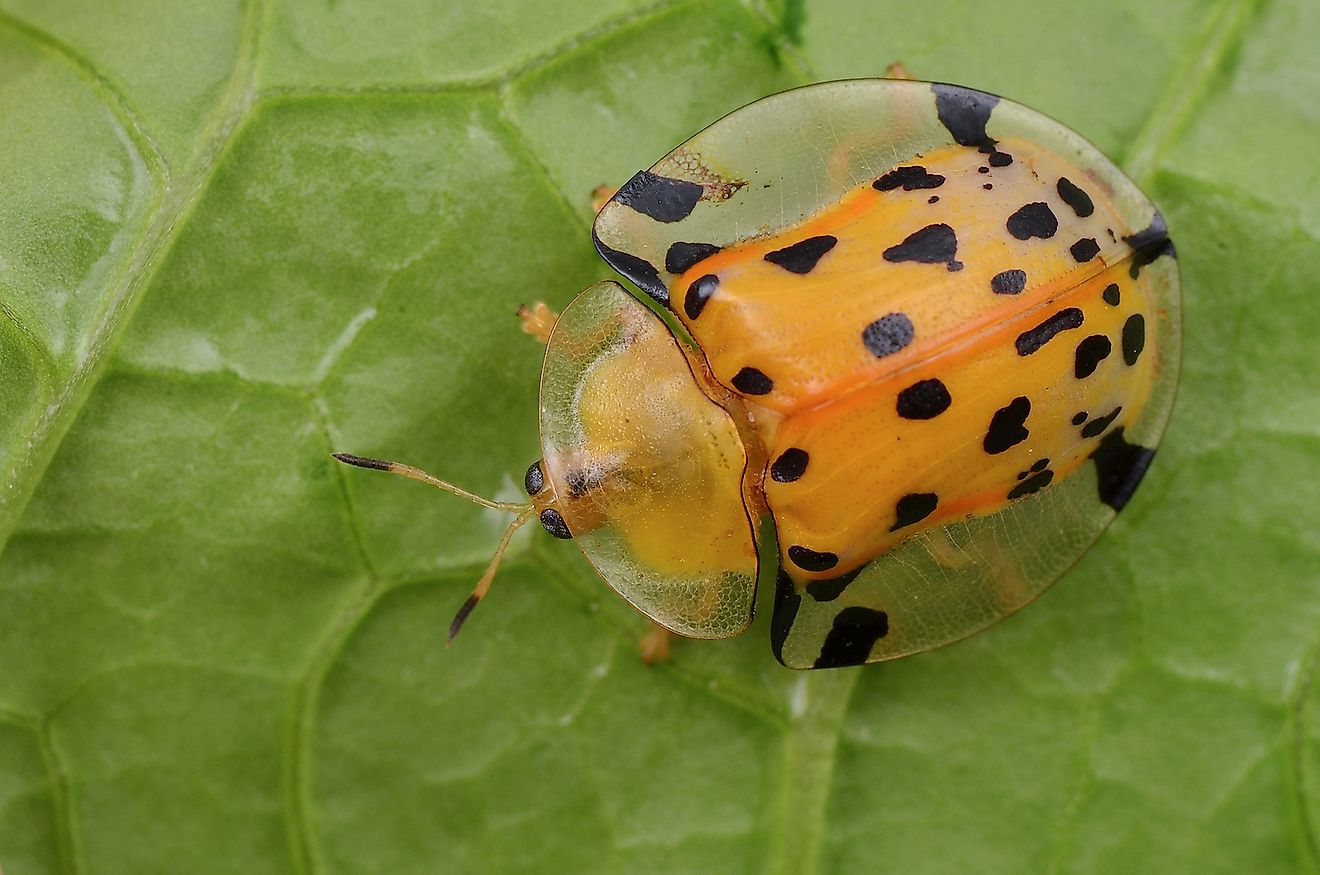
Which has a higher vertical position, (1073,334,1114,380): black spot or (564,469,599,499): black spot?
(564,469,599,499): black spot

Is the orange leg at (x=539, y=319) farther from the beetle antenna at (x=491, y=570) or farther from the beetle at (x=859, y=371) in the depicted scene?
the beetle antenna at (x=491, y=570)

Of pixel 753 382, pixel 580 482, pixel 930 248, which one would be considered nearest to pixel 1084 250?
pixel 930 248

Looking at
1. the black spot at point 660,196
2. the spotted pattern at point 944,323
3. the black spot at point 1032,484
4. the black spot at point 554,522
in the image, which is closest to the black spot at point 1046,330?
the spotted pattern at point 944,323

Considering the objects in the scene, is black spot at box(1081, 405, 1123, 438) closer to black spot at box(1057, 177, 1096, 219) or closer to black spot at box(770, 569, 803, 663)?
black spot at box(1057, 177, 1096, 219)

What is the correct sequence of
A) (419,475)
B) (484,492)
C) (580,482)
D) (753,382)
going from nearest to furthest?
(753,382), (580,482), (419,475), (484,492)

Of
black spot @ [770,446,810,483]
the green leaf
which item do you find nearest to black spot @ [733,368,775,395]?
black spot @ [770,446,810,483]

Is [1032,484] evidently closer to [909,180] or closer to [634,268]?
[909,180]

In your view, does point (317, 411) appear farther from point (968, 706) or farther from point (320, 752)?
point (968, 706)
